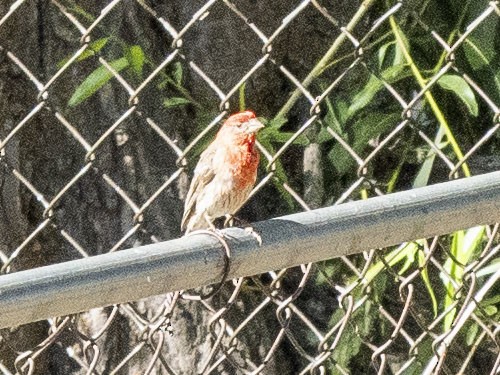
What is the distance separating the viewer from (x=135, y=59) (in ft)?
9.86

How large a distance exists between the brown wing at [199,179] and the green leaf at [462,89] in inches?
28.1

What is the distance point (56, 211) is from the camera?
355cm

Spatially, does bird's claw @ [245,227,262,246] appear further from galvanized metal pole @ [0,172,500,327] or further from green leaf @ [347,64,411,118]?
green leaf @ [347,64,411,118]

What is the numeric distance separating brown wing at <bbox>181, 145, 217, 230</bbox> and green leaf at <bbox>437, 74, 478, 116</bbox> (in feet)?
2.35

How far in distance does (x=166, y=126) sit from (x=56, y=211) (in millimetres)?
443

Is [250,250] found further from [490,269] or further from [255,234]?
[490,269]

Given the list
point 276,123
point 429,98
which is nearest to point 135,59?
point 276,123

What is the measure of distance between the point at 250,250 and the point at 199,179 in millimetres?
1387

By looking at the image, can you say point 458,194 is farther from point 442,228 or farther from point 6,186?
point 6,186

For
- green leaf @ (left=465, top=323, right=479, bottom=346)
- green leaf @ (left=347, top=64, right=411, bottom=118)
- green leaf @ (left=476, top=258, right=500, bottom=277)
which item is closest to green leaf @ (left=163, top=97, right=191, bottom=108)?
green leaf @ (left=347, top=64, right=411, bottom=118)

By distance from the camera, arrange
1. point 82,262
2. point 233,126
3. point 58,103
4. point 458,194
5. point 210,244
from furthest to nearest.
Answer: point 58,103, point 233,126, point 458,194, point 210,244, point 82,262

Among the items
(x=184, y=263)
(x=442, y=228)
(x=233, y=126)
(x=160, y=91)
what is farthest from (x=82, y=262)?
(x=160, y=91)

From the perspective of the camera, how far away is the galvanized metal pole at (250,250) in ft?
5.88

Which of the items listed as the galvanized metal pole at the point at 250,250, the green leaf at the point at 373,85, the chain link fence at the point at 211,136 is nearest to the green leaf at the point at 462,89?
the chain link fence at the point at 211,136
